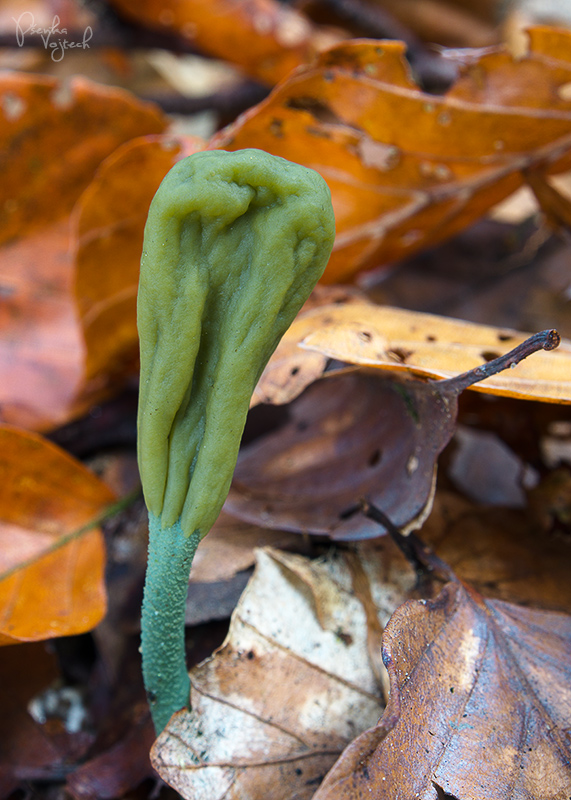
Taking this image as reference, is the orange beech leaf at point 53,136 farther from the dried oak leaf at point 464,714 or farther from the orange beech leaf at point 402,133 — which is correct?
the dried oak leaf at point 464,714

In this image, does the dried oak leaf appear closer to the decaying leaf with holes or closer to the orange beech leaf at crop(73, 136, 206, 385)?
the decaying leaf with holes

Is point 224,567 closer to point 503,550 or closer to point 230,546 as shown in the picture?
point 230,546

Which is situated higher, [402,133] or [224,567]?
[402,133]

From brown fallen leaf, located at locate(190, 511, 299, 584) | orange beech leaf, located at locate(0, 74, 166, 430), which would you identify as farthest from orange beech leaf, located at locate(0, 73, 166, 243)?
brown fallen leaf, located at locate(190, 511, 299, 584)

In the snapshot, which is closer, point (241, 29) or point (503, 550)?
point (503, 550)

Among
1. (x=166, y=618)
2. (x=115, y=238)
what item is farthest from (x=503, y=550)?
(x=115, y=238)

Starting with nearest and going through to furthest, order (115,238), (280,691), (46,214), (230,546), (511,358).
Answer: (511,358)
(280,691)
(230,546)
(115,238)
(46,214)

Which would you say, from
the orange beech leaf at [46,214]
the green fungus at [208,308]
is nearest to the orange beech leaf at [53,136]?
the orange beech leaf at [46,214]

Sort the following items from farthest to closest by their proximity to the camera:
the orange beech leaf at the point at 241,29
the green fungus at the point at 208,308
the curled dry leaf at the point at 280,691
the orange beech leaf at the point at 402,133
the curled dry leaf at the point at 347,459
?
the orange beech leaf at the point at 241,29, the orange beech leaf at the point at 402,133, the curled dry leaf at the point at 347,459, the curled dry leaf at the point at 280,691, the green fungus at the point at 208,308
